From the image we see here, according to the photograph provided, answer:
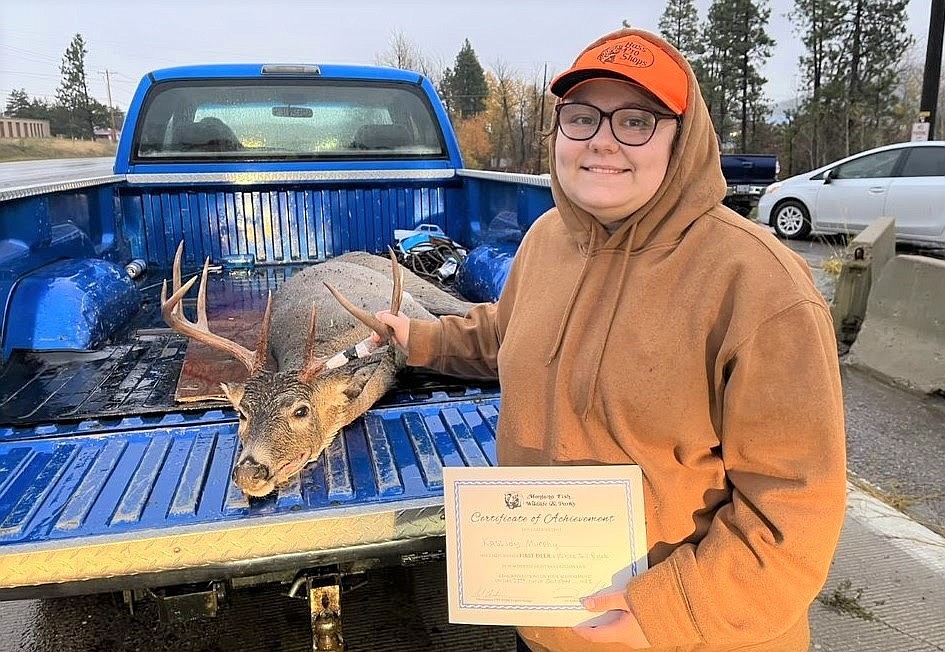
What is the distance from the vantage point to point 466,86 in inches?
2399

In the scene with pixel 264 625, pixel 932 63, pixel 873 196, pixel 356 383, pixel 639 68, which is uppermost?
pixel 932 63

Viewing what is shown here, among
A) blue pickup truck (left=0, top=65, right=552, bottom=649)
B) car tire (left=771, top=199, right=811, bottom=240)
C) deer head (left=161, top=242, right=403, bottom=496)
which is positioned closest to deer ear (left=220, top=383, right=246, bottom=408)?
deer head (left=161, top=242, right=403, bottom=496)

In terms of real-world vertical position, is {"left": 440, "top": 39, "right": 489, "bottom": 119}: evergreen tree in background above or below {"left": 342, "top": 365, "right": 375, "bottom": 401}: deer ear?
above

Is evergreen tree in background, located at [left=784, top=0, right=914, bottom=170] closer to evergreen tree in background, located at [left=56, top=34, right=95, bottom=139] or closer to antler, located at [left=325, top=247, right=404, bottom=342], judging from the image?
antler, located at [left=325, top=247, right=404, bottom=342]

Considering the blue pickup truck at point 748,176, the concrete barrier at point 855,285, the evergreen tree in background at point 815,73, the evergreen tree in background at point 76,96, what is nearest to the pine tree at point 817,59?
the evergreen tree in background at point 815,73

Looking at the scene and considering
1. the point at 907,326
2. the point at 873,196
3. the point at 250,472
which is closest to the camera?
the point at 250,472

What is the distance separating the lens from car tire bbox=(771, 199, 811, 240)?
14914mm

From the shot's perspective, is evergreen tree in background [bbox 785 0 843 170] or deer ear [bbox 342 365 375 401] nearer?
deer ear [bbox 342 365 375 401]

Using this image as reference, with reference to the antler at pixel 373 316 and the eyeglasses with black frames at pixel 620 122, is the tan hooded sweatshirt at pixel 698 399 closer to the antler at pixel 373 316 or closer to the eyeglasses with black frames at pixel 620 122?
the eyeglasses with black frames at pixel 620 122

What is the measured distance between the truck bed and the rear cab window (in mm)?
2966

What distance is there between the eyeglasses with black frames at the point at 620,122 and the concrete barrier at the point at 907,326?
18.2 ft

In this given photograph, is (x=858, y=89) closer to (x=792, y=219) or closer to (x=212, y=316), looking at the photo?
(x=792, y=219)

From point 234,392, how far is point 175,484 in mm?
515

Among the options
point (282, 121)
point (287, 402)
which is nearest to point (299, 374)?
point (287, 402)
